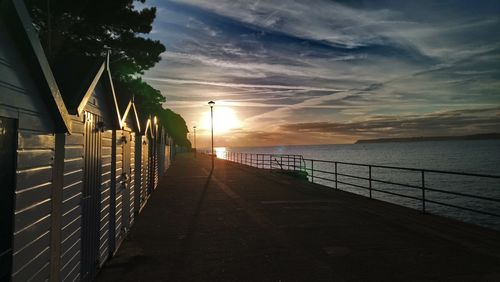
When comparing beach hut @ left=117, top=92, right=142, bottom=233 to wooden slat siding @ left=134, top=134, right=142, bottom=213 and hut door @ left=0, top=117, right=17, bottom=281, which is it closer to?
wooden slat siding @ left=134, top=134, right=142, bottom=213

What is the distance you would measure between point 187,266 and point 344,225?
474 cm

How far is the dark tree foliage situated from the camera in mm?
18375

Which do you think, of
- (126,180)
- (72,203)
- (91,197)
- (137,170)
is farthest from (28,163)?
(137,170)

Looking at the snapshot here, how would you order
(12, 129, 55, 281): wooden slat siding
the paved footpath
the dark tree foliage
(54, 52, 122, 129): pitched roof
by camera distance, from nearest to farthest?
(12, 129, 55, 281): wooden slat siding
(54, 52, 122, 129): pitched roof
the paved footpath
the dark tree foliage

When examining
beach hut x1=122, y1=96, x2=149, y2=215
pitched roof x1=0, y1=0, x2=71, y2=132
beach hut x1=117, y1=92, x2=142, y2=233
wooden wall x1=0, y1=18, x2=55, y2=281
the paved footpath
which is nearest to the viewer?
pitched roof x1=0, y1=0, x2=71, y2=132

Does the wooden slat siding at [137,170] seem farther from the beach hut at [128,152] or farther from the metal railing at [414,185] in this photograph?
the metal railing at [414,185]

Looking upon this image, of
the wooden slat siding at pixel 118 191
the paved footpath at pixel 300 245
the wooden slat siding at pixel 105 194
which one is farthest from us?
the wooden slat siding at pixel 118 191

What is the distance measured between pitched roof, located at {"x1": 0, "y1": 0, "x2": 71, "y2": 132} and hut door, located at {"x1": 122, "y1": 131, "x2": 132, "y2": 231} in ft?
13.6

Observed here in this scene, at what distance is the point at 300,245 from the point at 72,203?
4.76 m

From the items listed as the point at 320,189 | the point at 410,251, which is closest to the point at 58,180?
the point at 410,251

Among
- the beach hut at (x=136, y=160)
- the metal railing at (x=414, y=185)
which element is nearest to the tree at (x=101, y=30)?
the beach hut at (x=136, y=160)

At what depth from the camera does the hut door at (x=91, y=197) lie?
204 inches

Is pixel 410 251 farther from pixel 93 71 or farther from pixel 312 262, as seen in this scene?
pixel 93 71

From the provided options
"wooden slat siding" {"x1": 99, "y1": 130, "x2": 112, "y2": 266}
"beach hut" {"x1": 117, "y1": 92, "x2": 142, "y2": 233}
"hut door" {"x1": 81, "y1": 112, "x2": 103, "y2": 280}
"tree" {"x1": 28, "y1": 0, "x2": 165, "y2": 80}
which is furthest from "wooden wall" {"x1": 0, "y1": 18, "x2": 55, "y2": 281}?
"tree" {"x1": 28, "y1": 0, "x2": 165, "y2": 80}
